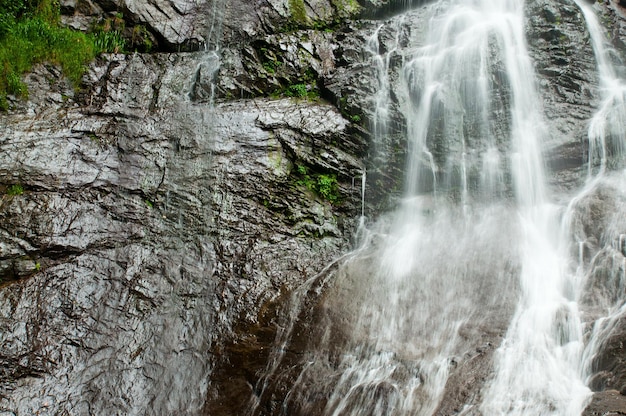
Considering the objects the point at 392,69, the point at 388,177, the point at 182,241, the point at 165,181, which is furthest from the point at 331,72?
the point at 182,241

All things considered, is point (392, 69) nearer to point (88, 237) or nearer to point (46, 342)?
point (88, 237)

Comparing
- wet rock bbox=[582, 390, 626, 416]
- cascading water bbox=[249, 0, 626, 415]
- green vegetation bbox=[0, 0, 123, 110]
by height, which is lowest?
wet rock bbox=[582, 390, 626, 416]

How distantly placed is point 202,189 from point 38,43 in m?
5.16

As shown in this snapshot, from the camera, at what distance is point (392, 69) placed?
995cm

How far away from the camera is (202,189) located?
8500 mm

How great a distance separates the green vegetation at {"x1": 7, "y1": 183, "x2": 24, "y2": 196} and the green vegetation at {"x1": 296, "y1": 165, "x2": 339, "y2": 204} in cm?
475

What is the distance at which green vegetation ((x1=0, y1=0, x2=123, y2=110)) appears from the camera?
9.02 m

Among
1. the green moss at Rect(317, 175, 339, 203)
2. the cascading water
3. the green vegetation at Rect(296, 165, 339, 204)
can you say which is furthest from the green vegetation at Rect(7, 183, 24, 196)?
the green moss at Rect(317, 175, 339, 203)

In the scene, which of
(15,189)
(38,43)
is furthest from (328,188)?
(38,43)

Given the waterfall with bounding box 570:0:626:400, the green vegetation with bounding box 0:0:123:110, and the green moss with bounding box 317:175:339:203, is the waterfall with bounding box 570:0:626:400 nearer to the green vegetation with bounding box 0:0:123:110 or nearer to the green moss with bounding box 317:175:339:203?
the green moss with bounding box 317:175:339:203

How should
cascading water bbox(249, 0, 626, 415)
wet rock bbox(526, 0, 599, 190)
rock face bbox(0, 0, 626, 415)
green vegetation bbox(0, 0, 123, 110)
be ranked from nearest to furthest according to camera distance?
cascading water bbox(249, 0, 626, 415) → rock face bbox(0, 0, 626, 415) → wet rock bbox(526, 0, 599, 190) → green vegetation bbox(0, 0, 123, 110)

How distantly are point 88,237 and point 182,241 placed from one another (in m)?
1.48

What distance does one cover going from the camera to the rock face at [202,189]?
630 centimetres

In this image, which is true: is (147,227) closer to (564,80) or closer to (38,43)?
(38,43)
